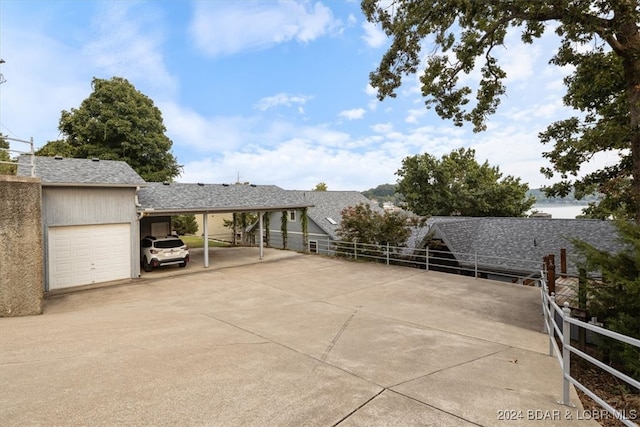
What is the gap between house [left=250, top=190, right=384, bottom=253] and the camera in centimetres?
2475

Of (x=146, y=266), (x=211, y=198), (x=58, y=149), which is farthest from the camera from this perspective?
(x=58, y=149)

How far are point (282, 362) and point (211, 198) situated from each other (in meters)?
11.9

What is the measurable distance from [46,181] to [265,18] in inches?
440

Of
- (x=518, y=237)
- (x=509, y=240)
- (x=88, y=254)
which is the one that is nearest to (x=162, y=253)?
(x=88, y=254)

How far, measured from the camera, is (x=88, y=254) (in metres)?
11.3

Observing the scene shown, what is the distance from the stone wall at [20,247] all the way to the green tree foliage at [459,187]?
26.0 m

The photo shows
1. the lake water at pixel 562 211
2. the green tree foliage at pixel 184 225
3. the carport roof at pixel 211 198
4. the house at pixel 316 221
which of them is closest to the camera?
the carport roof at pixel 211 198

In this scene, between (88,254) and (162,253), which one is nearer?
(88,254)

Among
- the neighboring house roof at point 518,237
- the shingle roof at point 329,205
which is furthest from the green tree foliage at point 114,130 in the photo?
the neighboring house roof at point 518,237

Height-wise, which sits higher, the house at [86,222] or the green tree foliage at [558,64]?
the green tree foliage at [558,64]

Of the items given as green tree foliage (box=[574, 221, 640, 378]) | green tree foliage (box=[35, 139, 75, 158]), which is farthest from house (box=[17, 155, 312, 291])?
green tree foliage (box=[35, 139, 75, 158])

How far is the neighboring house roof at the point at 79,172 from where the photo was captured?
10648mm

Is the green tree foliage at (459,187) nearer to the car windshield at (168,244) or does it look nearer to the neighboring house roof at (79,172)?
the car windshield at (168,244)

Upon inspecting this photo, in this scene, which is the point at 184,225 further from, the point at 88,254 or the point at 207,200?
the point at 88,254
